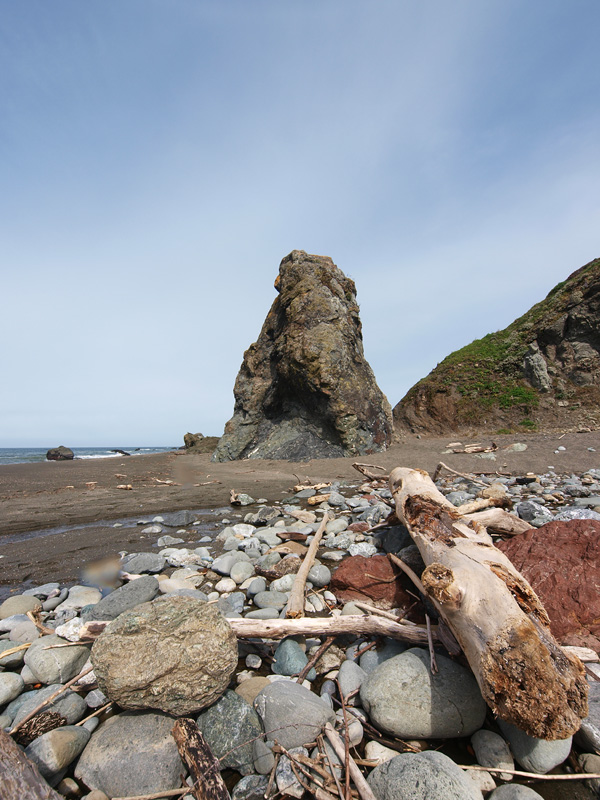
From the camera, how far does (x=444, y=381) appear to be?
22000 millimetres

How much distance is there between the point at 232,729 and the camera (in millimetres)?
1891

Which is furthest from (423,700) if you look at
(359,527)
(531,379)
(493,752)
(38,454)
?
(38,454)

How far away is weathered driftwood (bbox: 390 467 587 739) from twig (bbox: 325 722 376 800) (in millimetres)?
661

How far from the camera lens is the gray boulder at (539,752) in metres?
1.66

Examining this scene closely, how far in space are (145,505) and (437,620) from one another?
6384 mm

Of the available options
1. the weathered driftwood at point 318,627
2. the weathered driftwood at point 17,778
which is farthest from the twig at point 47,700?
the weathered driftwood at point 318,627

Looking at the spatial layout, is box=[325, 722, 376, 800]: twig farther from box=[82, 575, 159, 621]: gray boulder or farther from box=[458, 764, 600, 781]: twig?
box=[82, 575, 159, 621]: gray boulder

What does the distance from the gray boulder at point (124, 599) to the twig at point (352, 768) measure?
67.2 inches

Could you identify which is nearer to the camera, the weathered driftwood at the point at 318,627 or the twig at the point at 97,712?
the twig at the point at 97,712

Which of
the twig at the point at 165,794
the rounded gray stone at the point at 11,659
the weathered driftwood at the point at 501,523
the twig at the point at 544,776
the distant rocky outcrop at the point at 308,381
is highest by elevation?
the distant rocky outcrop at the point at 308,381

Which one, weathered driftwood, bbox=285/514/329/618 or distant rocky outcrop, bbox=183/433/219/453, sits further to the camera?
distant rocky outcrop, bbox=183/433/219/453

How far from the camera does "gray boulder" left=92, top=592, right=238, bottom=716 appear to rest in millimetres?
1894

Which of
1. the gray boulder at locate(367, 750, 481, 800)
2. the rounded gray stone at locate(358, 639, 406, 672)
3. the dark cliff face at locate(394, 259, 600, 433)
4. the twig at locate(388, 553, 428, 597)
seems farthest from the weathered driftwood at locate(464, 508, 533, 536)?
the dark cliff face at locate(394, 259, 600, 433)

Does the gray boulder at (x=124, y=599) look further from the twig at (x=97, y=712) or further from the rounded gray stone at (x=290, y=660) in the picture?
the rounded gray stone at (x=290, y=660)
